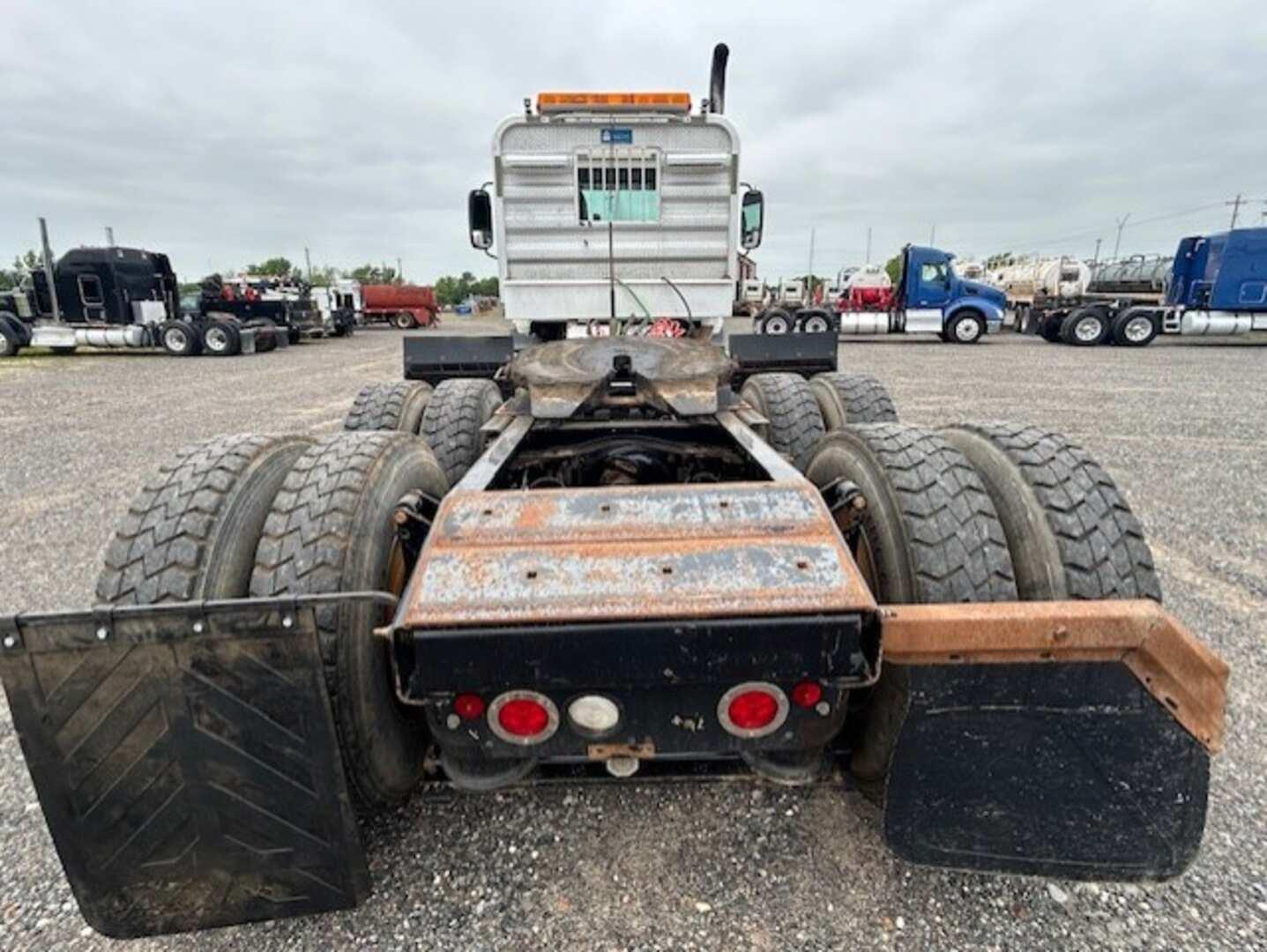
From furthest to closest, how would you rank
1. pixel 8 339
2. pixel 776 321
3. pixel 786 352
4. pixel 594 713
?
pixel 776 321 → pixel 8 339 → pixel 786 352 → pixel 594 713

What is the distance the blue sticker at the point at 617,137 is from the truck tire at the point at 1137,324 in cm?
2240

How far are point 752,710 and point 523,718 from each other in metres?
0.51

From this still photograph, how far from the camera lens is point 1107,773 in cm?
147

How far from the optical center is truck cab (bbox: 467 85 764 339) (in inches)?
193

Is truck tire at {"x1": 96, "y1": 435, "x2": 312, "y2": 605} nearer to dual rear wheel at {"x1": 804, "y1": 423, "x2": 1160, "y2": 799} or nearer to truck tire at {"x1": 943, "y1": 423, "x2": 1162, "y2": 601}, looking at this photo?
dual rear wheel at {"x1": 804, "y1": 423, "x2": 1160, "y2": 799}

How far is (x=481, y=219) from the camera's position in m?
5.31

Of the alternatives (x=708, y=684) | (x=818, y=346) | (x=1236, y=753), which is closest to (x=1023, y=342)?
(x=818, y=346)

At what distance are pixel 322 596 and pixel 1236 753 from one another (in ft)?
9.92

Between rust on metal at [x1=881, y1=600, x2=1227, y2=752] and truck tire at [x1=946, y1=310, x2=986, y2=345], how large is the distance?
23079 mm

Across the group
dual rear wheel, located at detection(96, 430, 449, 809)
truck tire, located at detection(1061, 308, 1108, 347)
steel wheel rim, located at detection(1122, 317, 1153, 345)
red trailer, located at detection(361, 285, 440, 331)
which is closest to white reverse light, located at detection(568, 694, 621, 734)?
dual rear wheel, located at detection(96, 430, 449, 809)

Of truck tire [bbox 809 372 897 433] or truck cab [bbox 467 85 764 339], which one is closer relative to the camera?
truck tire [bbox 809 372 897 433]

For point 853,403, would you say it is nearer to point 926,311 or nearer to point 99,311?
point 926,311

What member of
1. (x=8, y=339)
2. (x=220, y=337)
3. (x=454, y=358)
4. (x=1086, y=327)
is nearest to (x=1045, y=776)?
(x=454, y=358)

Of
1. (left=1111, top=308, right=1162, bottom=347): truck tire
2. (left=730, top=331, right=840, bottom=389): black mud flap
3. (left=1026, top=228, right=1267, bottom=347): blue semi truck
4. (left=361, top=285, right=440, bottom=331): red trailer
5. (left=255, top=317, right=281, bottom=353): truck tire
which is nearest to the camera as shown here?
(left=730, top=331, right=840, bottom=389): black mud flap
